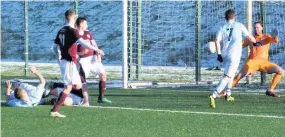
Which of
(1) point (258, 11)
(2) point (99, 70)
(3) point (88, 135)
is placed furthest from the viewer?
(1) point (258, 11)

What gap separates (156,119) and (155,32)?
54.3ft

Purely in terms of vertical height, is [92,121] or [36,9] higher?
[36,9]

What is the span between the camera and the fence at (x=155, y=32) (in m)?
24.8

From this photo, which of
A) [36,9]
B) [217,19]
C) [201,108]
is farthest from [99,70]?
[36,9]

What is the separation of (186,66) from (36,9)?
1410cm

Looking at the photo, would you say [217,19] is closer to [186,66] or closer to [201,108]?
[186,66]

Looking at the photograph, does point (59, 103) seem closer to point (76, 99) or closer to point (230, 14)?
point (76, 99)

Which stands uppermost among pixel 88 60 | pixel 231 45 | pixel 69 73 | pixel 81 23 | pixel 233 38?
pixel 81 23

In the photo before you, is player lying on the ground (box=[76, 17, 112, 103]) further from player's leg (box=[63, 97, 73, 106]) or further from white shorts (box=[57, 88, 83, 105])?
player's leg (box=[63, 97, 73, 106])

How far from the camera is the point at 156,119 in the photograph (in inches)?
528

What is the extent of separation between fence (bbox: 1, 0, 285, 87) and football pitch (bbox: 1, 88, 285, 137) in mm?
5867

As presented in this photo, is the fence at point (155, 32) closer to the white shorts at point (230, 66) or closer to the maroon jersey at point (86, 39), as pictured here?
the maroon jersey at point (86, 39)

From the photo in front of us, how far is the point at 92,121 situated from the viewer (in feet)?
43.0

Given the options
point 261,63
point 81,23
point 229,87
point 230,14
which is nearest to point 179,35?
point 261,63
